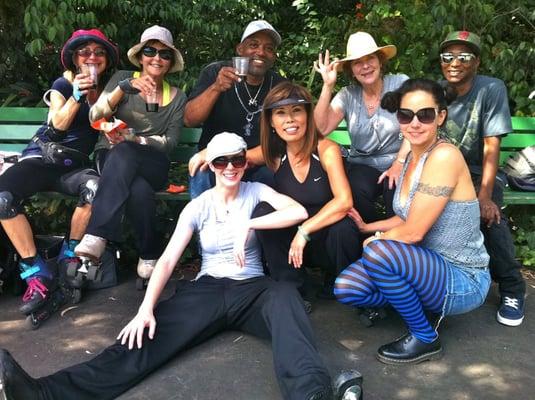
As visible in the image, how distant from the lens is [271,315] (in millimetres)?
2869

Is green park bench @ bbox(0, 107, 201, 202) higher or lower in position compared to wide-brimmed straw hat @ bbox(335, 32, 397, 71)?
lower

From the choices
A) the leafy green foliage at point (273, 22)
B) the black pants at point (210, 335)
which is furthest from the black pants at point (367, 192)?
the leafy green foliage at point (273, 22)

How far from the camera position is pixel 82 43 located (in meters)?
3.99

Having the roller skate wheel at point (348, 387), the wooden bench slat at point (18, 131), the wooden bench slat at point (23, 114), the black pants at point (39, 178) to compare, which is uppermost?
the wooden bench slat at point (23, 114)

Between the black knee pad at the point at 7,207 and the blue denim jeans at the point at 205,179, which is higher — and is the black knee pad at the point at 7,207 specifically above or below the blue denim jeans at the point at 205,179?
below

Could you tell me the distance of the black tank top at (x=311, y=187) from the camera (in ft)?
11.2

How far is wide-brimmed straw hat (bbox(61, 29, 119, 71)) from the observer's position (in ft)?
12.9

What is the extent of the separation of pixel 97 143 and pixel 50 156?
450 mm

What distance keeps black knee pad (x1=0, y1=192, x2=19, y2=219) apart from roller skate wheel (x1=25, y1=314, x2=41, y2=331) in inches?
27.0

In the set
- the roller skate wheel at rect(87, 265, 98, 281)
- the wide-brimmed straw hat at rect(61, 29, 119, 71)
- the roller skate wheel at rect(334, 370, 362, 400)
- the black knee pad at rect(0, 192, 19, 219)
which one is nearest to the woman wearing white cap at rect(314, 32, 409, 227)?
the roller skate wheel at rect(334, 370, 362, 400)

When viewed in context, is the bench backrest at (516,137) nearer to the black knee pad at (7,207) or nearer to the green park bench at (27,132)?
the green park bench at (27,132)

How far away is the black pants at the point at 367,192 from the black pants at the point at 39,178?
6.09ft

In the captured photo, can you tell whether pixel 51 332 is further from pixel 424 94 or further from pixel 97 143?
pixel 424 94

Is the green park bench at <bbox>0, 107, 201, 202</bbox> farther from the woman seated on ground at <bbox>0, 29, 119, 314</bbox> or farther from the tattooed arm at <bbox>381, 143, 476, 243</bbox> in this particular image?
the tattooed arm at <bbox>381, 143, 476, 243</bbox>
